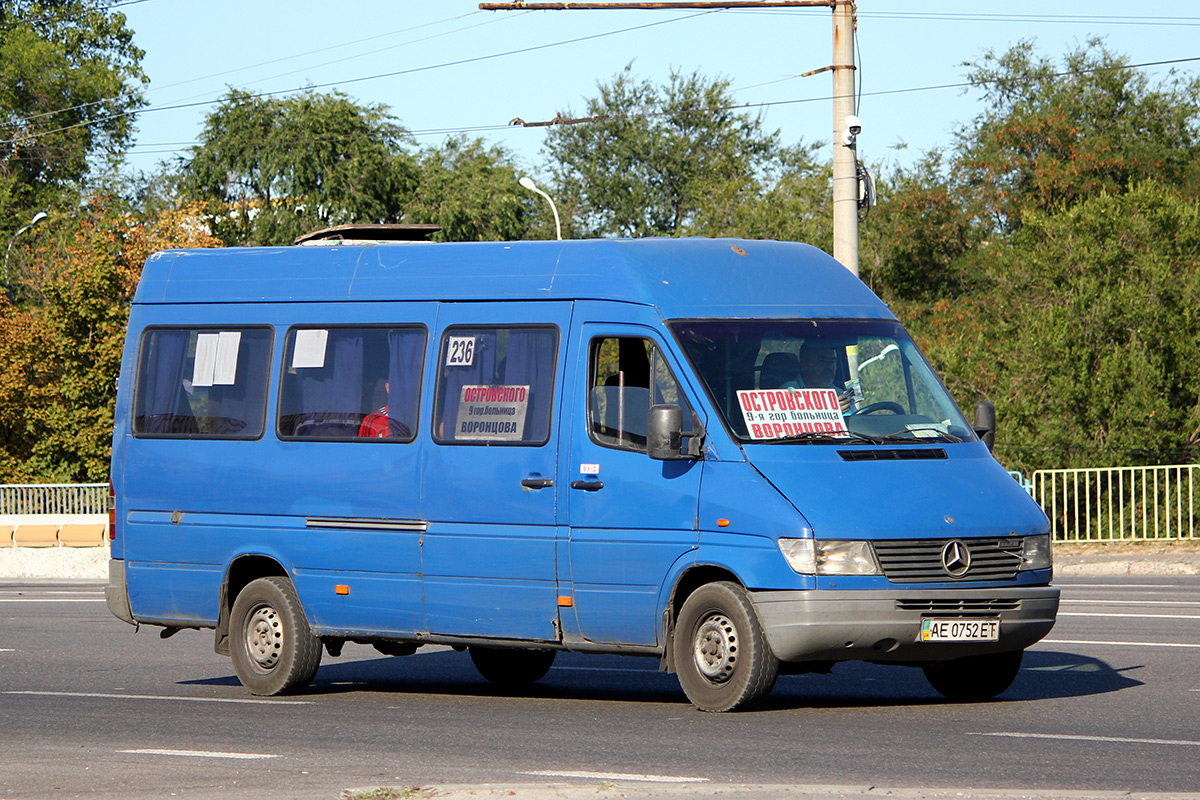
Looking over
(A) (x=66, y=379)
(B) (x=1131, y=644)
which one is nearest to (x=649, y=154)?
(A) (x=66, y=379)

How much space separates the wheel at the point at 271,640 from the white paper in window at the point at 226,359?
1424 millimetres

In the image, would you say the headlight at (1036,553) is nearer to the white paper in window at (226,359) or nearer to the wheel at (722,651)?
the wheel at (722,651)

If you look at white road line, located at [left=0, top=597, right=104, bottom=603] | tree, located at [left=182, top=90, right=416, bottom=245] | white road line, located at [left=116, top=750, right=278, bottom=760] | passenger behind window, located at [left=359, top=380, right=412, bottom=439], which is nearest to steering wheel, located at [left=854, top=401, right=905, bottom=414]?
passenger behind window, located at [left=359, top=380, right=412, bottom=439]

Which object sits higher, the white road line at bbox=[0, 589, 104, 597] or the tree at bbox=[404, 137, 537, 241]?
the tree at bbox=[404, 137, 537, 241]

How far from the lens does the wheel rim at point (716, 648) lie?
9.82 metres

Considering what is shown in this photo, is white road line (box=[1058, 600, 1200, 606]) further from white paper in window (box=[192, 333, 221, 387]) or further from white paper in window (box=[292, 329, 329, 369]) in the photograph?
white paper in window (box=[192, 333, 221, 387])

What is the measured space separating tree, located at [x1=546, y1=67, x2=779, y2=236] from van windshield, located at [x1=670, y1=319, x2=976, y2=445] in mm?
67282

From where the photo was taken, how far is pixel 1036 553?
10.0 metres

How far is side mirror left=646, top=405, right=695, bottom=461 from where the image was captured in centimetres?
Result: 983

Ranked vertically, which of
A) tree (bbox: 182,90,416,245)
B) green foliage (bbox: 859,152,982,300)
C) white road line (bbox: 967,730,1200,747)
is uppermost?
tree (bbox: 182,90,416,245)

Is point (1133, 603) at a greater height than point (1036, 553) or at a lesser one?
lesser

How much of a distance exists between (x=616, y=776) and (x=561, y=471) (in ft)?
9.67

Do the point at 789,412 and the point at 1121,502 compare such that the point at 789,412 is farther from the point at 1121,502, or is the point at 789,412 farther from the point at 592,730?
the point at 1121,502

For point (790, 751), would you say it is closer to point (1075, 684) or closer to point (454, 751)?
point (454, 751)
